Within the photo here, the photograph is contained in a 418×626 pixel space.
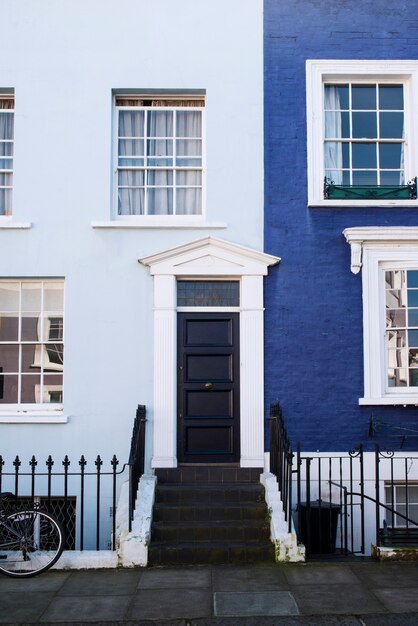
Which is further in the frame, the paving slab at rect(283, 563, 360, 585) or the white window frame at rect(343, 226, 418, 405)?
the white window frame at rect(343, 226, 418, 405)

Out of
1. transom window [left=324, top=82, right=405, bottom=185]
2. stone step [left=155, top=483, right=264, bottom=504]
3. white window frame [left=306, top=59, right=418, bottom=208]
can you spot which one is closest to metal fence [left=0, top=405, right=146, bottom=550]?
stone step [left=155, top=483, right=264, bottom=504]

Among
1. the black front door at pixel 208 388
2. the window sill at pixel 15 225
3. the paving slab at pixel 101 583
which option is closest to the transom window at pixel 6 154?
the window sill at pixel 15 225

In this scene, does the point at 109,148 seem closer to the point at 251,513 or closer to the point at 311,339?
the point at 311,339

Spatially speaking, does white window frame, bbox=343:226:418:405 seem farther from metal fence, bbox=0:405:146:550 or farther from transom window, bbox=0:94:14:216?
transom window, bbox=0:94:14:216

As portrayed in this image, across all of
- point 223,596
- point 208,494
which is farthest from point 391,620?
point 208,494

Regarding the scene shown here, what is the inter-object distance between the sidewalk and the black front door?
7.95 feet

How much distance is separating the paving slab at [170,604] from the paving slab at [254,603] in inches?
4.7

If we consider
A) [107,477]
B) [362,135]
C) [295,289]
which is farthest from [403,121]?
[107,477]

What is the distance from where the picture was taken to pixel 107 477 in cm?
1052

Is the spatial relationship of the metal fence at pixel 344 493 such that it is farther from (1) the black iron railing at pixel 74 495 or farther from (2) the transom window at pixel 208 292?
(1) the black iron railing at pixel 74 495

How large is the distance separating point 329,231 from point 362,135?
1648 mm

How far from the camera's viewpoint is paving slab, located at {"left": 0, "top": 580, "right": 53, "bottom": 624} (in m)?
6.85

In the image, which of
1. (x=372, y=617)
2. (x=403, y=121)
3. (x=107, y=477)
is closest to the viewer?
(x=372, y=617)

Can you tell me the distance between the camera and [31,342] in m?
10.9
